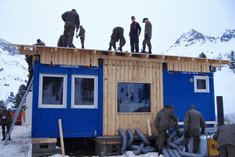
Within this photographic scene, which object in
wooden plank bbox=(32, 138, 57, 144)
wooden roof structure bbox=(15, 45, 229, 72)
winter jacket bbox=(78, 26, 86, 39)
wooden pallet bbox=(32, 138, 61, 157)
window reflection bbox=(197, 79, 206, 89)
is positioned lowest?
wooden pallet bbox=(32, 138, 61, 157)

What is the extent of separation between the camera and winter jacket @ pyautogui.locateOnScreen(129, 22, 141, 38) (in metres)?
14.0

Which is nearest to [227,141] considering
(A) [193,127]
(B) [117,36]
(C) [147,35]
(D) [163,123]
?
(A) [193,127]

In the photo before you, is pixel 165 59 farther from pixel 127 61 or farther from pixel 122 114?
pixel 122 114

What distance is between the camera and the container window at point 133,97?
12359mm

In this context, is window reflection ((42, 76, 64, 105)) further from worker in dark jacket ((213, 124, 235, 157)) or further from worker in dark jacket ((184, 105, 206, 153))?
worker in dark jacket ((213, 124, 235, 157))

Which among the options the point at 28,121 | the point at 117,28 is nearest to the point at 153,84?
the point at 117,28

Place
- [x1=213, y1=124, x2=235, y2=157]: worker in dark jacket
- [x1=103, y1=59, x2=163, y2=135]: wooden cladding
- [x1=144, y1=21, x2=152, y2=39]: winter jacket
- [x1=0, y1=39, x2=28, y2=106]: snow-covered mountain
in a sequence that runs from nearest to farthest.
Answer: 1. [x1=213, y1=124, x2=235, y2=157]: worker in dark jacket
2. [x1=103, y1=59, x2=163, y2=135]: wooden cladding
3. [x1=144, y1=21, x2=152, y2=39]: winter jacket
4. [x1=0, y1=39, x2=28, y2=106]: snow-covered mountain

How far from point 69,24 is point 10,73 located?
12705 centimetres

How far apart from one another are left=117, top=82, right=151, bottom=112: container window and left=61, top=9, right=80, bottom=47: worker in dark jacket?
2837mm

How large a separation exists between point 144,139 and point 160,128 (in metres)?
0.81

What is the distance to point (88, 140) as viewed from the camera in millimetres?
13938

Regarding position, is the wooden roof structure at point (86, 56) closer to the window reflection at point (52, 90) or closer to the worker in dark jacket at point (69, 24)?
the window reflection at point (52, 90)

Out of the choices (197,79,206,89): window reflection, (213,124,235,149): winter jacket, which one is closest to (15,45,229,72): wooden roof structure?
(197,79,206,89): window reflection

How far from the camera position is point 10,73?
133500 millimetres
